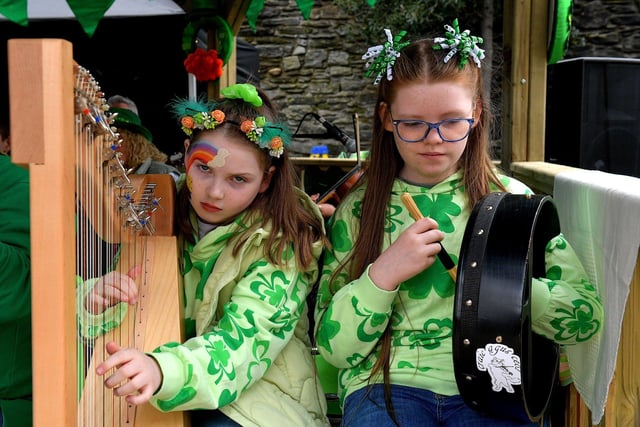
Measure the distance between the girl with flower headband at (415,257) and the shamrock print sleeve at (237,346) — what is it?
111mm

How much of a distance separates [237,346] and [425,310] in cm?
46

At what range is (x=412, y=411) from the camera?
172 cm

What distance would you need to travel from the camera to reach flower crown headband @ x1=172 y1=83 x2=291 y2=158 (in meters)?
1.93

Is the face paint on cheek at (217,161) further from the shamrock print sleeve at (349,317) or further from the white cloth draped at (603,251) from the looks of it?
the white cloth draped at (603,251)

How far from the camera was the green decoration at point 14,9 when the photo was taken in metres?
2.16

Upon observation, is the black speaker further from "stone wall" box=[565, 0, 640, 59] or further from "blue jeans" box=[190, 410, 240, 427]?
"stone wall" box=[565, 0, 640, 59]

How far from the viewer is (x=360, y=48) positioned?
424 inches

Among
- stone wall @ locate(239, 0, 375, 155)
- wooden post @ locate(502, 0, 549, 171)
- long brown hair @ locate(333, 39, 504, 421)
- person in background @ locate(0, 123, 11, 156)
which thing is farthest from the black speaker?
stone wall @ locate(239, 0, 375, 155)

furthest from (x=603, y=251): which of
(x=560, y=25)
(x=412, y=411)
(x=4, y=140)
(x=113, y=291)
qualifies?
(x=560, y=25)

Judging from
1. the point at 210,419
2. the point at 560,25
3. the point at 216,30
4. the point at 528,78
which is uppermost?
the point at 216,30

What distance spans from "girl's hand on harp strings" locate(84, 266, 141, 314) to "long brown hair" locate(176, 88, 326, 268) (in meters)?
0.27

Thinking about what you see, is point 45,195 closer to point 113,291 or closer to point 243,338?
point 113,291

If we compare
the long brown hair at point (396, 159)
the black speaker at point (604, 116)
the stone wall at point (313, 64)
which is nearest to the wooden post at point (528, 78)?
the long brown hair at point (396, 159)

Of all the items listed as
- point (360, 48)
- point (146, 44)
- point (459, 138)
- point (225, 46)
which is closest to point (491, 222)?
point (459, 138)
